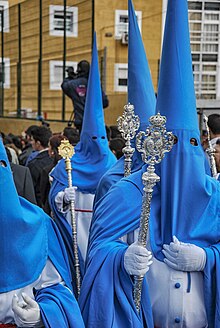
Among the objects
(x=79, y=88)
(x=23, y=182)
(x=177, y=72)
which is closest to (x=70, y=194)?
(x=23, y=182)

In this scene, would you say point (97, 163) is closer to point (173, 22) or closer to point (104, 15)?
point (173, 22)

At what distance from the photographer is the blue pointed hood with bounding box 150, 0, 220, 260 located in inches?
119

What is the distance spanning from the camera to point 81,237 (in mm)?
5484

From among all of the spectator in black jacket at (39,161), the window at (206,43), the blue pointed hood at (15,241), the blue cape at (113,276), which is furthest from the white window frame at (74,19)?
the blue pointed hood at (15,241)

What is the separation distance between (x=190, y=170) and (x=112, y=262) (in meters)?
0.57

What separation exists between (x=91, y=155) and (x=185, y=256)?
2.99 meters

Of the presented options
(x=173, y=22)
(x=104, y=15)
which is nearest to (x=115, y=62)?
(x=104, y=15)

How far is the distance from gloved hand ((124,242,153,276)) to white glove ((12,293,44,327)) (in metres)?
0.45

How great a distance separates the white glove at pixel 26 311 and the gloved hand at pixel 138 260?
450 millimetres

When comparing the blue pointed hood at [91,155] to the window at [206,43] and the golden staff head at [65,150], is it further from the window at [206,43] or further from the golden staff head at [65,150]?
the window at [206,43]

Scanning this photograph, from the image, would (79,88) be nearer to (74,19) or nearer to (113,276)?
(74,19)

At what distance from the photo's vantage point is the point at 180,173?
303 cm

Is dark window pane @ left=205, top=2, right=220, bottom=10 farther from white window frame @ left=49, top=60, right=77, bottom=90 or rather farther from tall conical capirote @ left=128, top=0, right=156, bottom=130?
tall conical capirote @ left=128, top=0, right=156, bottom=130

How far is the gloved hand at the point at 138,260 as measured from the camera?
2.84m
